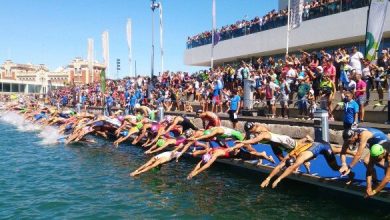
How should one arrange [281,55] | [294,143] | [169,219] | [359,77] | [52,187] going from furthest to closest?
[281,55] → [359,77] → [52,187] → [294,143] → [169,219]

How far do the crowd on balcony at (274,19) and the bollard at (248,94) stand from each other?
11.1 meters

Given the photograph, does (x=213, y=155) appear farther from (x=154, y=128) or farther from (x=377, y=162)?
(x=154, y=128)

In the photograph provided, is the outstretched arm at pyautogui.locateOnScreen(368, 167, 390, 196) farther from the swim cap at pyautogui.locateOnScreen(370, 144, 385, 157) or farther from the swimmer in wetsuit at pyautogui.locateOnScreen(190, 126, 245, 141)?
the swimmer in wetsuit at pyautogui.locateOnScreen(190, 126, 245, 141)

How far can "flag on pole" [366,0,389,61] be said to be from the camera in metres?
14.3

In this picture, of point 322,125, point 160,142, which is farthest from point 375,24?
point 160,142

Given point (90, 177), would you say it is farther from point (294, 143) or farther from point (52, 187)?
point (294, 143)

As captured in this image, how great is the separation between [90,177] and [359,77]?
983cm

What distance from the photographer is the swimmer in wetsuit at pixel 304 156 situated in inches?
408

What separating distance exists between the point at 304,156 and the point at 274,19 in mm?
24081

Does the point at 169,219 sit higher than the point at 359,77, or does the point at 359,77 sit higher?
the point at 359,77

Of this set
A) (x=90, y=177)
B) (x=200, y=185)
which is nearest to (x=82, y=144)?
(x=90, y=177)

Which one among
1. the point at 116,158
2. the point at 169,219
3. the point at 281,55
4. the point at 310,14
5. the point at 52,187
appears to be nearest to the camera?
the point at 169,219

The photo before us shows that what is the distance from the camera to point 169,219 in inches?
391

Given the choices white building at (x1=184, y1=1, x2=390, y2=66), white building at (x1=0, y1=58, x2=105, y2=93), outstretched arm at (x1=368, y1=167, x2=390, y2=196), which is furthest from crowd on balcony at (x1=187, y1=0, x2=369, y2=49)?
white building at (x1=0, y1=58, x2=105, y2=93)
